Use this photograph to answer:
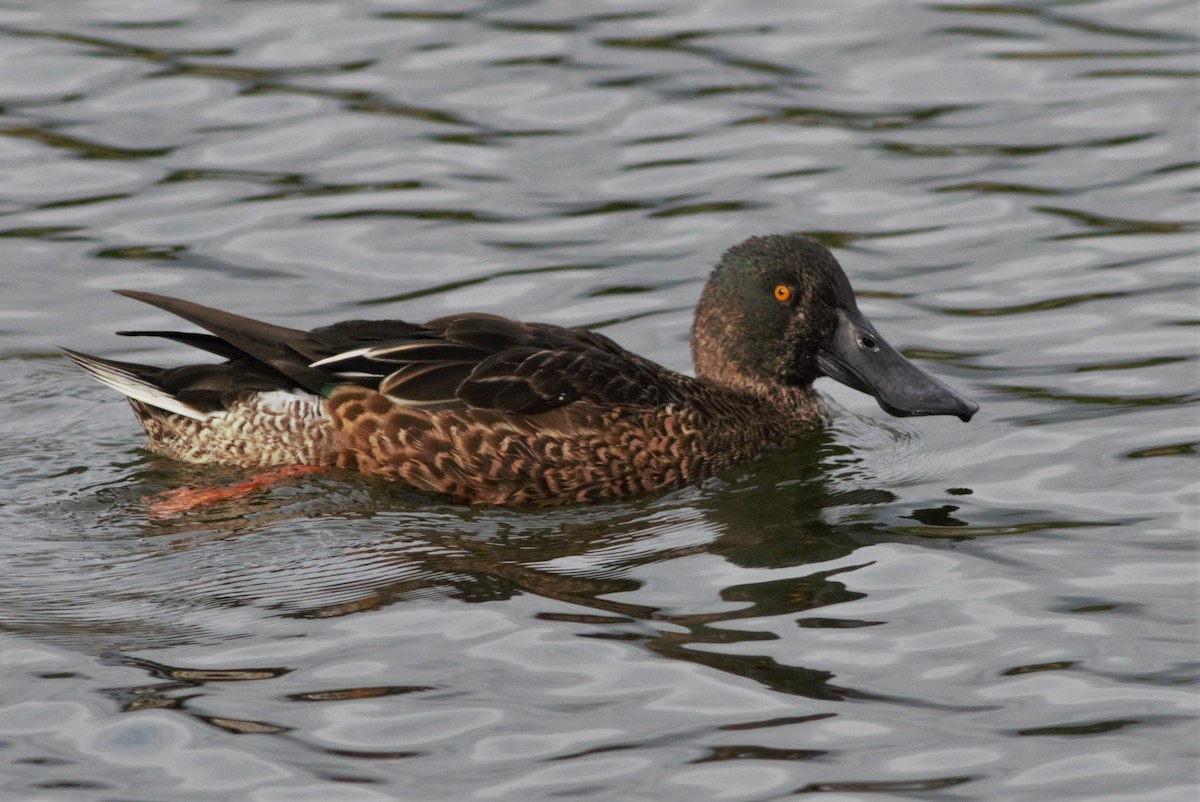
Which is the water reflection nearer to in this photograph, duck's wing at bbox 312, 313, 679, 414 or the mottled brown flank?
the mottled brown flank

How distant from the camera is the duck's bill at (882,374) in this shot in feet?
30.5

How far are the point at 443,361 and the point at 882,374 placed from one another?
214cm

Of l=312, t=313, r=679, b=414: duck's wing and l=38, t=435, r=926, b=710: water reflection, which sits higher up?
l=312, t=313, r=679, b=414: duck's wing

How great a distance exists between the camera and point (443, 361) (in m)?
A: 9.00

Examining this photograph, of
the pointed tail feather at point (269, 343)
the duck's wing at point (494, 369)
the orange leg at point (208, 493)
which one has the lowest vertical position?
the orange leg at point (208, 493)

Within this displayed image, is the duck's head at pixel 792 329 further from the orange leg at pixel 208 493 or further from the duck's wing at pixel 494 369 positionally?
the orange leg at pixel 208 493

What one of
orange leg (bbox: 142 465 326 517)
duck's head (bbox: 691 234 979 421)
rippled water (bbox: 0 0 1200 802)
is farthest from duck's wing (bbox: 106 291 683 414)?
duck's head (bbox: 691 234 979 421)

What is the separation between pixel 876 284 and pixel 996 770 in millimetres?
5499

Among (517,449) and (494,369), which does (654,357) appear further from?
(517,449)

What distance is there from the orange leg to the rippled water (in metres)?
0.12

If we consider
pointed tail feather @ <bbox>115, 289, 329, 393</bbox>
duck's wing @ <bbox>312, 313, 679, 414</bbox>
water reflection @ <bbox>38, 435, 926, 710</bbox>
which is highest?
pointed tail feather @ <bbox>115, 289, 329, 393</bbox>

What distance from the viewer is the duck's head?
952cm

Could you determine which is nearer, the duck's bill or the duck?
the duck

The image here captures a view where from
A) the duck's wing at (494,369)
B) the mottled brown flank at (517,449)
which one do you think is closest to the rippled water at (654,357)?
the mottled brown flank at (517,449)
